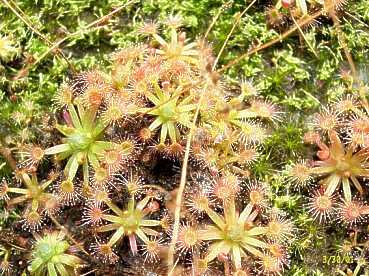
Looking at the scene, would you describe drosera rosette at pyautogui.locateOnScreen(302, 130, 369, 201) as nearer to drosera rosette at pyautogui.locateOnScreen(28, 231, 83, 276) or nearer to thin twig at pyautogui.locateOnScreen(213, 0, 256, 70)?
thin twig at pyautogui.locateOnScreen(213, 0, 256, 70)

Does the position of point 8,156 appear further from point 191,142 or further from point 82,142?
point 191,142

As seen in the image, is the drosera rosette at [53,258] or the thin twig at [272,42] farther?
the thin twig at [272,42]

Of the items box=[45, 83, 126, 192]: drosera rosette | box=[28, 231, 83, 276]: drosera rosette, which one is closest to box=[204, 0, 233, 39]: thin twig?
box=[45, 83, 126, 192]: drosera rosette

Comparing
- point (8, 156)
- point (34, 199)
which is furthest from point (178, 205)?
point (8, 156)

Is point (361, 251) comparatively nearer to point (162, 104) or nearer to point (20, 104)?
point (162, 104)

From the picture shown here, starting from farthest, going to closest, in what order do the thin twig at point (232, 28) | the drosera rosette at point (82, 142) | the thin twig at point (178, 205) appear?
the thin twig at point (232, 28) < the drosera rosette at point (82, 142) < the thin twig at point (178, 205)

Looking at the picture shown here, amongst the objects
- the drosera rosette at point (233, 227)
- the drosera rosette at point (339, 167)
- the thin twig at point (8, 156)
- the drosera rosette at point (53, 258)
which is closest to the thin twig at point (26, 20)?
the thin twig at point (8, 156)

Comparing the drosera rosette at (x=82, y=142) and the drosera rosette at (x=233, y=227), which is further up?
the drosera rosette at (x=82, y=142)

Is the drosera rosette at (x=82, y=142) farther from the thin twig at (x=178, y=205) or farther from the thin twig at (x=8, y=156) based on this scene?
the thin twig at (x=178, y=205)
